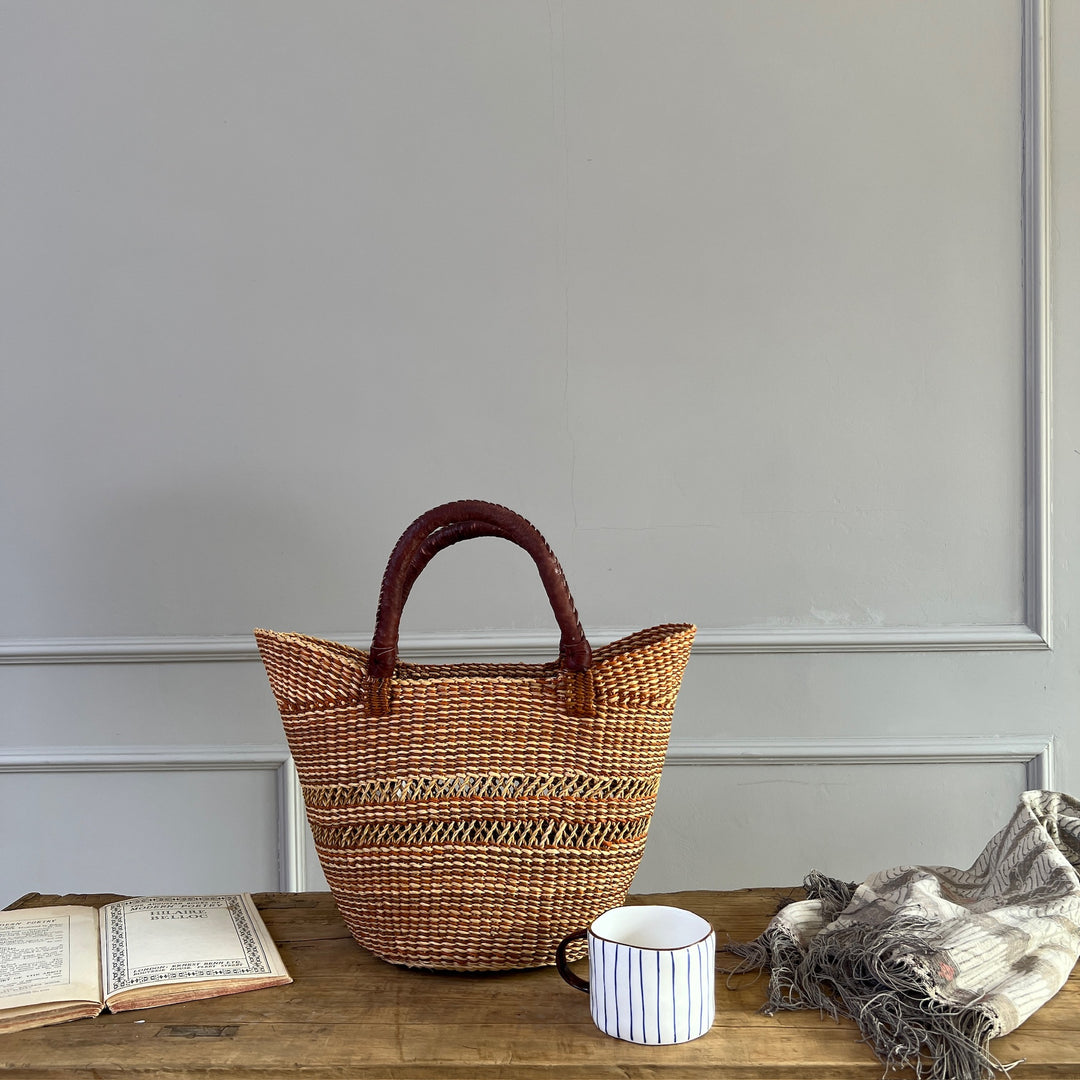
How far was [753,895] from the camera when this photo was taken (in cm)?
101

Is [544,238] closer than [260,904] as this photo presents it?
No

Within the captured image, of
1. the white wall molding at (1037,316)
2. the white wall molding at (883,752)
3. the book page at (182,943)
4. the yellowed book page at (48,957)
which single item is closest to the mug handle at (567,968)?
the book page at (182,943)

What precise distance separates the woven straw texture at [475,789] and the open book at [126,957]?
12 cm

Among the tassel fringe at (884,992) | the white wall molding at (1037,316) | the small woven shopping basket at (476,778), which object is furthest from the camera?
the white wall molding at (1037,316)

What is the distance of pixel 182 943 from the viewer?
33.4 inches

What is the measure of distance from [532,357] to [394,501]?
265 mm

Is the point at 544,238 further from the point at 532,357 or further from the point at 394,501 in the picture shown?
the point at 394,501

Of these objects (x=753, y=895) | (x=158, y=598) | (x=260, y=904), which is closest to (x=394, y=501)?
(x=158, y=598)

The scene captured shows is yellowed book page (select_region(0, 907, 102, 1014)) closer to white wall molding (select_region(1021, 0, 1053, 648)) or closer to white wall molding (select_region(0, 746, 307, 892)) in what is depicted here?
white wall molding (select_region(0, 746, 307, 892))

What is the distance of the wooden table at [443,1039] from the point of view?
2.21 ft

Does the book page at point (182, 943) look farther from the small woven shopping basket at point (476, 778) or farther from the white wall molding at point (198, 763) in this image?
the white wall molding at point (198, 763)

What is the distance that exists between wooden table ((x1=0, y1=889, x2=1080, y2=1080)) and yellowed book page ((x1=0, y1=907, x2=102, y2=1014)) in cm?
2

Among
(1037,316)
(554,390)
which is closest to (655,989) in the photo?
(554,390)

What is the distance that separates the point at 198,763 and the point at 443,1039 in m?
0.70
